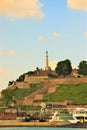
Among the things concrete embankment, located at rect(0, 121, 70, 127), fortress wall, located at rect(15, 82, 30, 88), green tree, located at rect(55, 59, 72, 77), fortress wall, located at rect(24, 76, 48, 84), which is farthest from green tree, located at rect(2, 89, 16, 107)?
concrete embankment, located at rect(0, 121, 70, 127)

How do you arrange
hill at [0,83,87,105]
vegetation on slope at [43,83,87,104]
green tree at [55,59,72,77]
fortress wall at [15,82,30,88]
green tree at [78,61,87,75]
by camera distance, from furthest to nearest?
green tree at [55,59,72,77], green tree at [78,61,87,75], fortress wall at [15,82,30,88], hill at [0,83,87,105], vegetation on slope at [43,83,87,104]

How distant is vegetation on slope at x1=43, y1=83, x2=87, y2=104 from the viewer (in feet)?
340

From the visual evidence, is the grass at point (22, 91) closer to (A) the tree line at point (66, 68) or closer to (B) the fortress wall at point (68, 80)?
(B) the fortress wall at point (68, 80)

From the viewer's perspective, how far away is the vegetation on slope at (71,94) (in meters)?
104

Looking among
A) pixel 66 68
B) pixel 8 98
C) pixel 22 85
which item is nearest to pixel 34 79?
pixel 22 85

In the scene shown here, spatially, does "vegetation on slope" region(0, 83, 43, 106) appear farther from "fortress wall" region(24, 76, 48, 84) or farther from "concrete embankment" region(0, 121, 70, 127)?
"concrete embankment" region(0, 121, 70, 127)

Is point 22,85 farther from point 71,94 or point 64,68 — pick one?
point 71,94

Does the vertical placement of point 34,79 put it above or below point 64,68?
below

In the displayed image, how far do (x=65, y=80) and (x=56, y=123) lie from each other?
40239 millimetres

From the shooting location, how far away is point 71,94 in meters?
107

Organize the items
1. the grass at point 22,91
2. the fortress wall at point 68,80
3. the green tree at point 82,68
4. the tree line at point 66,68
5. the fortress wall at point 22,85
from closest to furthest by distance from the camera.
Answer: the grass at point 22,91 < the fortress wall at point 68,80 < the fortress wall at point 22,85 < the green tree at point 82,68 < the tree line at point 66,68

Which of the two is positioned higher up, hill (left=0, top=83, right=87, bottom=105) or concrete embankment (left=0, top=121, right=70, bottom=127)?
hill (left=0, top=83, right=87, bottom=105)

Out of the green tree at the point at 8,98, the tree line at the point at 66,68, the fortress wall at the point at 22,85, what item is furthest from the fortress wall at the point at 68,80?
the green tree at the point at 8,98

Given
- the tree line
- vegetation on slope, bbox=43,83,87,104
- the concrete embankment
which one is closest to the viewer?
the concrete embankment
